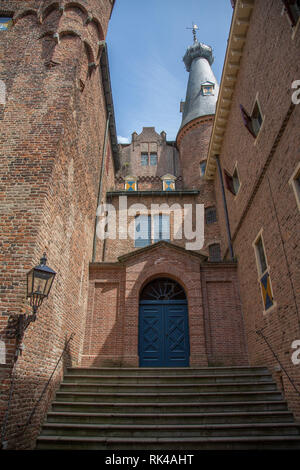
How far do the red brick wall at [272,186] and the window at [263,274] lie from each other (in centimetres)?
26

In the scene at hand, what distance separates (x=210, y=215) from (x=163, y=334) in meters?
7.18

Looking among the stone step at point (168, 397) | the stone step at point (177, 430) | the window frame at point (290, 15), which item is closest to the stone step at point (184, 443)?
the stone step at point (177, 430)

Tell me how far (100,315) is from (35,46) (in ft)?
31.0

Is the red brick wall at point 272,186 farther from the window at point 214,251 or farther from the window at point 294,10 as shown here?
the window at point 214,251

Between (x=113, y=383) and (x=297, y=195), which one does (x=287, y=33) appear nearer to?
(x=297, y=195)

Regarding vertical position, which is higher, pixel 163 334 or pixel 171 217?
pixel 171 217

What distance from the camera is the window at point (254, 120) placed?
860 centimetres

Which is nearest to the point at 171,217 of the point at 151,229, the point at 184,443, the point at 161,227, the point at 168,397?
the point at 161,227

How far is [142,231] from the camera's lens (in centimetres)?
1535

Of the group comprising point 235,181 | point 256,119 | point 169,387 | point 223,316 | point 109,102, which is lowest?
point 169,387

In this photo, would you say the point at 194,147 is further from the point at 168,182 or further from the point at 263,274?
the point at 263,274

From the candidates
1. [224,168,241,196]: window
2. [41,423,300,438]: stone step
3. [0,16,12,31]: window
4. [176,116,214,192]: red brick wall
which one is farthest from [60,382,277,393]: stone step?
[0,16,12,31]: window

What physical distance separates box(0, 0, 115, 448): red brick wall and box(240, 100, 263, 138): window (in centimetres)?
547

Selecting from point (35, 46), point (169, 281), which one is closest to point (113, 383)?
point (169, 281)
